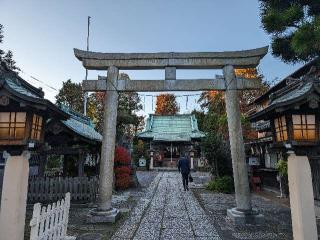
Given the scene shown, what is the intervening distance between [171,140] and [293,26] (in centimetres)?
2312

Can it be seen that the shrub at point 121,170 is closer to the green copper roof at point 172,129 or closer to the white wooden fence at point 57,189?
the white wooden fence at point 57,189

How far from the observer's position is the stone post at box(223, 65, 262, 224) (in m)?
8.22

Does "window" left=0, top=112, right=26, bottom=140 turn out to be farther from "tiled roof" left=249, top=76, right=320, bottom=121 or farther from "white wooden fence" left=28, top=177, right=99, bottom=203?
"white wooden fence" left=28, top=177, right=99, bottom=203

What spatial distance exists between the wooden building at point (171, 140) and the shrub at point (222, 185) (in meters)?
14.9

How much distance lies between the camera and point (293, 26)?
965cm

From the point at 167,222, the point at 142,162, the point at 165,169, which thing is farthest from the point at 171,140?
the point at 167,222

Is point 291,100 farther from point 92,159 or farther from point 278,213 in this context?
point 92,159

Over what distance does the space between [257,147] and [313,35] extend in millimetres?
12111

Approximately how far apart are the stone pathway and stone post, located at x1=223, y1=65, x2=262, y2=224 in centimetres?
106

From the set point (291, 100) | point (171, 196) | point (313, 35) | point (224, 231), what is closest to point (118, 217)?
point (224, 231)

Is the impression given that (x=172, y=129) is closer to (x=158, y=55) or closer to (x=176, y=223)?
(x=158, y=55)

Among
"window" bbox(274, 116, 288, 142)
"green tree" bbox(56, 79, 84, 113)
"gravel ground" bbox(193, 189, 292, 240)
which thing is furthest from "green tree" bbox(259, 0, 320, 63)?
"green tree" bbox(56, 79, 84, 113)

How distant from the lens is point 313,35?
8.20 meters

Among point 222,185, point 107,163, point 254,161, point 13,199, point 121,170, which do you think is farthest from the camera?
point 254,161
